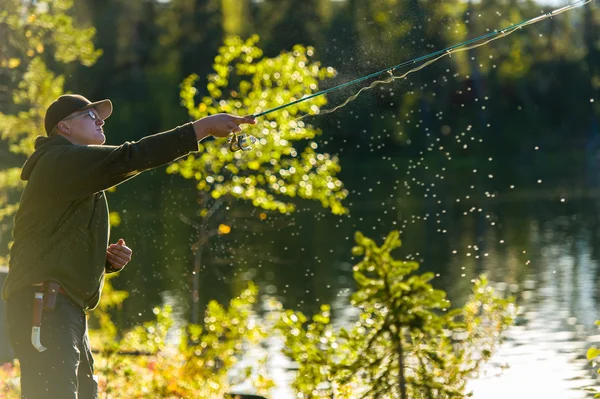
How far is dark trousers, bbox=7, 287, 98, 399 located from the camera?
11.9ft

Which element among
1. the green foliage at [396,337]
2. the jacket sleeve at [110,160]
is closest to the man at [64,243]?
the jacket sleeve at [110,160]

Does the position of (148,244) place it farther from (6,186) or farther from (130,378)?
(130,378)

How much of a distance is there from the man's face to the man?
0.18 ft

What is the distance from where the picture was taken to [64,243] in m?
3.70

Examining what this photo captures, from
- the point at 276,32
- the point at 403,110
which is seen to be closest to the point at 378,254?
the point at 403,110

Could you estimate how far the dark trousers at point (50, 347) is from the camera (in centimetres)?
361

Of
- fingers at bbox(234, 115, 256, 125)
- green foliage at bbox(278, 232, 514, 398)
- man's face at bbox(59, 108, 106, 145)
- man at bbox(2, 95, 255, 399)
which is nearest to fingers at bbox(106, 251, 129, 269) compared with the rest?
man at bbox(2, 95, 255, 399)

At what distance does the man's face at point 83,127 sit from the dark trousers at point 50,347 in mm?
582

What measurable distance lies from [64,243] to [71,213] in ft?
0.36

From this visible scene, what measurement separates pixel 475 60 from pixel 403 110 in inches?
614

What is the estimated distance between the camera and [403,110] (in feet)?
108

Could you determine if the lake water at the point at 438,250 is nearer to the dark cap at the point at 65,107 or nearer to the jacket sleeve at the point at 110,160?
the dark cap at the point at 65,107

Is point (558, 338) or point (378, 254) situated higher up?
point (558, 338)

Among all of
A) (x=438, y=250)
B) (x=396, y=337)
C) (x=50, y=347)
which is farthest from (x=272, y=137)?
(x=438, y=250)
